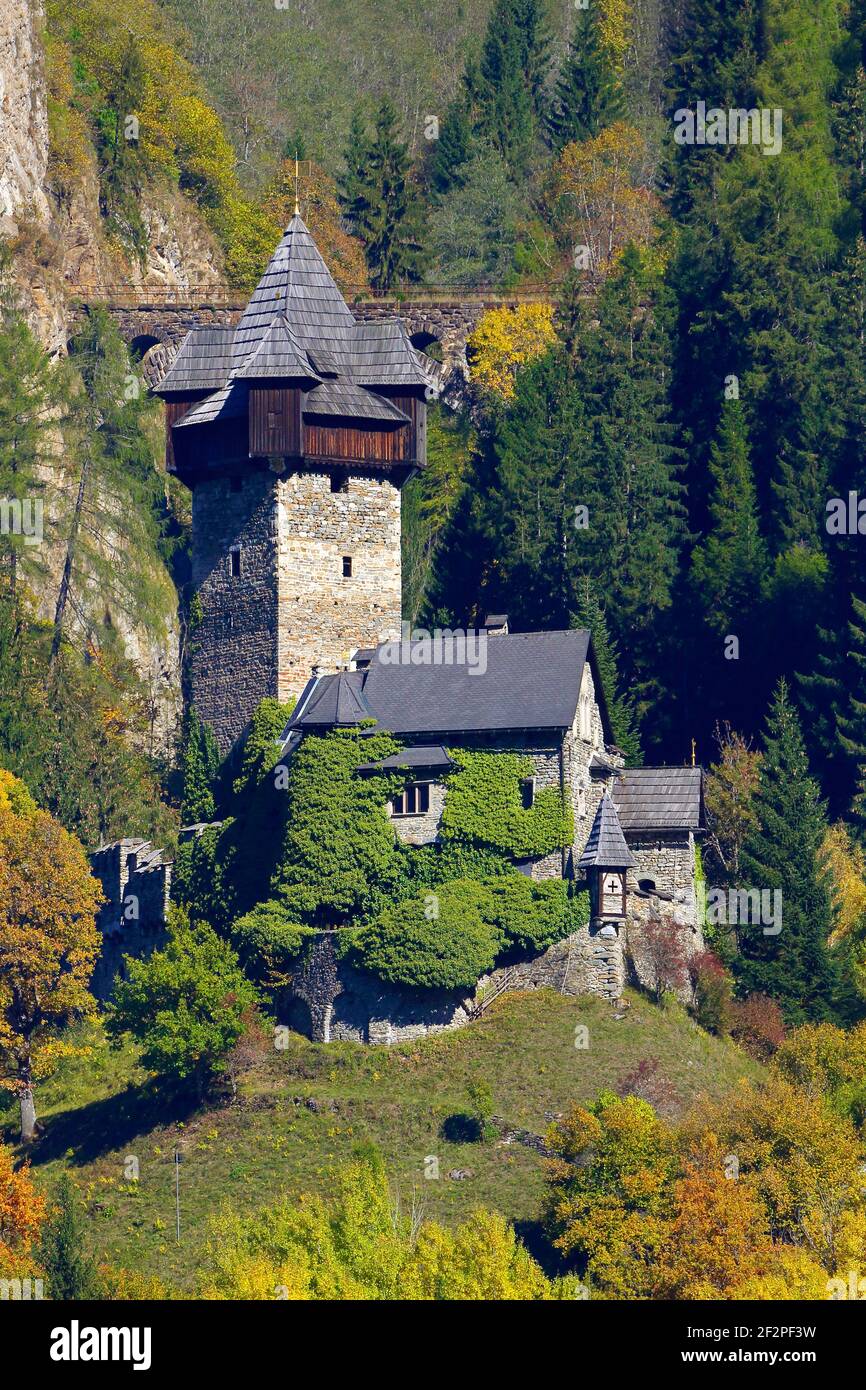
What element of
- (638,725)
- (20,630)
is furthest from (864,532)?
(20,630)

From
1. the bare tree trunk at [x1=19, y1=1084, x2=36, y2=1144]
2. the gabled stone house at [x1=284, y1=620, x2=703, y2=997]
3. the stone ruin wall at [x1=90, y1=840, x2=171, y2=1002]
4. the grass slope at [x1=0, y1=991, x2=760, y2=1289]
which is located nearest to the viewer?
the grass slope at [x1=0, y1=991, x2=760, y2=1289]

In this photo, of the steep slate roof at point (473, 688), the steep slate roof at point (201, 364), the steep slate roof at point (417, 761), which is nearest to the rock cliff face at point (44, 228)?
the steep slate roof at point (201, 364)

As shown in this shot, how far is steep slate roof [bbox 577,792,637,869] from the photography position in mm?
64125

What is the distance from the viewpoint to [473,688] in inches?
2611

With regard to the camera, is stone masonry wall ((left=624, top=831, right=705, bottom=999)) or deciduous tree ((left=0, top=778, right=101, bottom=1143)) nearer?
deciduous tree ((left=0, top=778, right=101, bottom=1143))

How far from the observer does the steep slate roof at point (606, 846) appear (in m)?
64.1

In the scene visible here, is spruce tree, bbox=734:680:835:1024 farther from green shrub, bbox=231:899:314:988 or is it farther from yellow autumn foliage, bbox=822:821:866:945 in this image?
green shrub, bbox=231:899:314:988

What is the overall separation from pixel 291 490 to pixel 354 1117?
49.1 ft

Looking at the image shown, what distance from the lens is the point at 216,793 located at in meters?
69.0

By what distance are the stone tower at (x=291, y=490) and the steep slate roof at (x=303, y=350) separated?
1.7 inches

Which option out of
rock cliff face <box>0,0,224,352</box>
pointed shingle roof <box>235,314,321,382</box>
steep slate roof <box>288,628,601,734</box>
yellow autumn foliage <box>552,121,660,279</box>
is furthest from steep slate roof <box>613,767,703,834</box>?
rock cliff face <box>0,0,224,352</box>

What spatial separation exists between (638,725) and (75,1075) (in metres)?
16.2

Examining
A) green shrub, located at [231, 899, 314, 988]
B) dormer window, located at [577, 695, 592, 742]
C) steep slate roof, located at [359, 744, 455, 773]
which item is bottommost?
green shrub, located at [231, 899, 314, 988]

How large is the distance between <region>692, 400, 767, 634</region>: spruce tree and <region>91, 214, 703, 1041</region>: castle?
786cm
